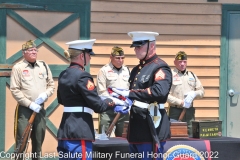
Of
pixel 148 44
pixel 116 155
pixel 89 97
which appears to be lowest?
pixel 116 155

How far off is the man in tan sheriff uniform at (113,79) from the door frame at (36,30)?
2.06ft

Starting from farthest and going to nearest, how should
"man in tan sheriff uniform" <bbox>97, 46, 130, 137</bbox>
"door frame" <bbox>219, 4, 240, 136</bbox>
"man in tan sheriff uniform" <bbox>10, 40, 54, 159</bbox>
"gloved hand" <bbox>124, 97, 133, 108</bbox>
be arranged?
"door frame" <bbox>219, 4, 240, 136</bbox>
"man in tan sheriff uniform" <bbox>97, 46, 130, 137</bbox>
"man in tan sheriff uniform" <bbox>10, 40, 54, 159</bbox>
"gloved hand" <bbox>124, 97, 133, 108</bbox>

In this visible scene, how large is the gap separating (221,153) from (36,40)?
342cm

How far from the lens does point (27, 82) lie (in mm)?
8219

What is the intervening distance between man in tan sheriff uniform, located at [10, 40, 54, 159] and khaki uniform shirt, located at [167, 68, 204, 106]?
1.93m

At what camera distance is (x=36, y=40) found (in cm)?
896

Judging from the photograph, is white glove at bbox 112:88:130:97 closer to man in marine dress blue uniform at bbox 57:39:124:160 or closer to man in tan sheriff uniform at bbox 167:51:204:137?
man in marine dress blue uniform at bbox 57:39:124:160

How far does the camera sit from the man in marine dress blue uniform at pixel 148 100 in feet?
18.9

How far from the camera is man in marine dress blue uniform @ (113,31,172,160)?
575 cm

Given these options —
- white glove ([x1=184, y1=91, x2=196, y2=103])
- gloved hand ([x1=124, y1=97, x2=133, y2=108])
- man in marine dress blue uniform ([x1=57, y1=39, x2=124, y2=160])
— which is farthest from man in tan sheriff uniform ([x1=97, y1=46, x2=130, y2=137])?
man in marine dress blue uniform ([x1=57, y1=39, x2=124, y2=160])

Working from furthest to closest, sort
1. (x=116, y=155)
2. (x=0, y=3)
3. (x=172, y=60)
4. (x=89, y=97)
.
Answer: (x=172, y=60), (x=0, y=3), (x=116, y=155), (x=89, y=97)

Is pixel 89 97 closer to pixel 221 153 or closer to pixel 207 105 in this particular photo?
pixel 221 153

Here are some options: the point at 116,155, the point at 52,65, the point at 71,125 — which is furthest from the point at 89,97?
the point at 52,65

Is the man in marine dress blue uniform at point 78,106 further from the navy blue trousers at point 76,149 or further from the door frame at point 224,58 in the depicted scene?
the door frame at point 224,58
